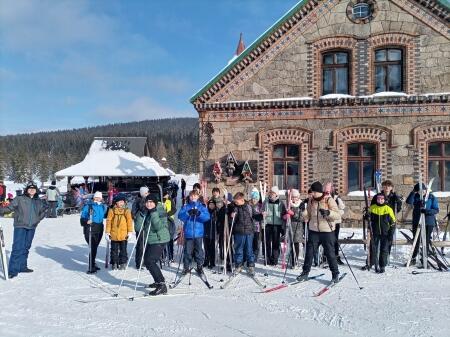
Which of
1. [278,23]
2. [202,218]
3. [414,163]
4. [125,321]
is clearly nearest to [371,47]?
[278,23]

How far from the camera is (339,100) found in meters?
13.9

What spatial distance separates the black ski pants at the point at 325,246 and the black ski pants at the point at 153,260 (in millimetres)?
2634

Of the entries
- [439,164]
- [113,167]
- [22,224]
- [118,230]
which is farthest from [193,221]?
[113,167]

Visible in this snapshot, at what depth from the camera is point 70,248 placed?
11148mm

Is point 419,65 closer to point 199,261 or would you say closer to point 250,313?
point 199,261

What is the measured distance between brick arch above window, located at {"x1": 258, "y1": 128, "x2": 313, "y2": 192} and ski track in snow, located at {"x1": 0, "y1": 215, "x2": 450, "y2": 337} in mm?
6233

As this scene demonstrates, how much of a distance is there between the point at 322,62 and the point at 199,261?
9.65 metres

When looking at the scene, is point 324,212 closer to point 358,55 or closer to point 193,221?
point 193,221

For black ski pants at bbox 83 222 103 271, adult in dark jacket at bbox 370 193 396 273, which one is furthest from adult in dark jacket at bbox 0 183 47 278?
adult in dark jacket at bbox 370 193 396 273

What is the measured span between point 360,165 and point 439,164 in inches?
99.1

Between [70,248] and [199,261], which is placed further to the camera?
[70,248]

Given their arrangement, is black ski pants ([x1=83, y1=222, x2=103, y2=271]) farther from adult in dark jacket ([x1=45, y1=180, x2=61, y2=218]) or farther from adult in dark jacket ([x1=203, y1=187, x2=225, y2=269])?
adult in dark jacket ([x1=45, y1=180, x2=61, y2=218])

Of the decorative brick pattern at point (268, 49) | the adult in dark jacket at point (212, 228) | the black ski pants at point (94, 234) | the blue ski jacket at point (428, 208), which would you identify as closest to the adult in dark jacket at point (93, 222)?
the black ski pants at point (94, 234)

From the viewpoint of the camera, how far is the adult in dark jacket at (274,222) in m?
8.63
